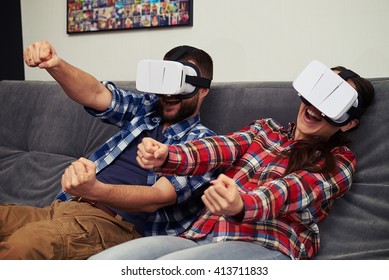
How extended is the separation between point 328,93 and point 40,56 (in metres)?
0.87

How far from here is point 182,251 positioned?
49.2 inches

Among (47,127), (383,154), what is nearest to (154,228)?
(383,154)

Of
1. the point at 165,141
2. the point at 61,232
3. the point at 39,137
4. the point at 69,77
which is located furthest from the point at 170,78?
the point at 39,137

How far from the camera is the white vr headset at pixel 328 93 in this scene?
1375mm

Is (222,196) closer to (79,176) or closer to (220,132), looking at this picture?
(79,176)

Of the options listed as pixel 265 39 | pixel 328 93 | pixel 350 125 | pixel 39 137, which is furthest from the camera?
pixel 39 137

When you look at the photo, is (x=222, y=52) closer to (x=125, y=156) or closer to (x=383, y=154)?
(x=125, y=156)

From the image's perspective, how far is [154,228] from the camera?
5.35ft

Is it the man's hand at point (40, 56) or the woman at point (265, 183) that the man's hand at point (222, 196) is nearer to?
the woman at point (265, 183)

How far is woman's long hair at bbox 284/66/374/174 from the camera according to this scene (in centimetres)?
136

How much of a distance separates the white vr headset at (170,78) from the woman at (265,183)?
226 millimetres

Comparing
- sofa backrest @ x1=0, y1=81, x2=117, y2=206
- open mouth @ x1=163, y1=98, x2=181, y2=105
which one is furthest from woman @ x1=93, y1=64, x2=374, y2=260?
sofa backrest @ x1=0, y1=81, x2=117, y2=206

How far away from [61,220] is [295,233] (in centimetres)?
66

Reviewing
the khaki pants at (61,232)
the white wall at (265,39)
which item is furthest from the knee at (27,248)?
the white wall at (265,39)
